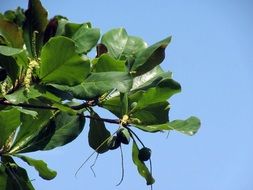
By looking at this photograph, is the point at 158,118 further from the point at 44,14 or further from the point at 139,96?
the point at 44,14

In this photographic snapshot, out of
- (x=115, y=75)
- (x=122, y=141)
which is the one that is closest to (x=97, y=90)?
(x=115, y=75)

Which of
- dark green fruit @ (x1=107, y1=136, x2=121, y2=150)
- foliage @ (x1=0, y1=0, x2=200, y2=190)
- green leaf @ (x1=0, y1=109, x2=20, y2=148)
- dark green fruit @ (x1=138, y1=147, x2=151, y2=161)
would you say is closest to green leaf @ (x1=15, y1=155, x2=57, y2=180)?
foliage @ (x1=0, y1=0, x2=200, y2=190)

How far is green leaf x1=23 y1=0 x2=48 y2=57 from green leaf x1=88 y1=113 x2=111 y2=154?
1.52ft

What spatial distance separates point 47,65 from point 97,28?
316 millimetres

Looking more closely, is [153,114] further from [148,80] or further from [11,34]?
[11,34]

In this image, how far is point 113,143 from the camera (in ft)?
6.86

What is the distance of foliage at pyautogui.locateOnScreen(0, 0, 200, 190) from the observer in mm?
1853

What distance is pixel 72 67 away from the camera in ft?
6.10

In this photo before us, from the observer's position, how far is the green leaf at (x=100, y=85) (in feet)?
6.19

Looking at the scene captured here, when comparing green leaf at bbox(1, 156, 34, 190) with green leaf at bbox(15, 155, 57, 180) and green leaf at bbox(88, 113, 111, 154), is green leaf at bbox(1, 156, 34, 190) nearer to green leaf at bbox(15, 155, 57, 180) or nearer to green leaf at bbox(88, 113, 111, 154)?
green leaf at bbox(15, 155, 57, 180)

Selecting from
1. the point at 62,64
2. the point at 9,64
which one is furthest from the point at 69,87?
the point at 9,64

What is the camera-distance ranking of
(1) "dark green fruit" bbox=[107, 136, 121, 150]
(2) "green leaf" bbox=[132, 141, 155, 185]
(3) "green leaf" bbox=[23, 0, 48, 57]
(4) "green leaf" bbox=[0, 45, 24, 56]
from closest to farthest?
(4) "green leaf" bbox=[0, 45, 24, 56]
(3) "green leaf" bbox=[23, 0, 48, 57]
(1) "dark green fruit" bbox=[107, 136, 121, 150]
(2) "green leaf" bbox=[132, 141, 155, 185]

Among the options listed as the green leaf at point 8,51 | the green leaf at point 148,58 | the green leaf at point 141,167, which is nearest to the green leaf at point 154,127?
the green leaf at point 141,167

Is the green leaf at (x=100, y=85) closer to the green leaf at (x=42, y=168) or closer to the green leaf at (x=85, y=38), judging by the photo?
the green leaf at (x=85, y=38)
